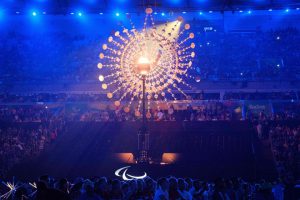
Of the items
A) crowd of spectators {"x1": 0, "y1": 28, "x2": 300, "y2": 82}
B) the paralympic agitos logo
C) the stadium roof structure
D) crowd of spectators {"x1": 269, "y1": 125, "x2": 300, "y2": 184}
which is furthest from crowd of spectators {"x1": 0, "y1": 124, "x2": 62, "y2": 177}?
crowd of spectators {"x1": 269, "y1": 125, "x2": 300, "y2": 184}

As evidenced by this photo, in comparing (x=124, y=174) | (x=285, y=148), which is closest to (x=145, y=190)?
(x=124, y=174)

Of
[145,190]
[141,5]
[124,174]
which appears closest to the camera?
[145,190]

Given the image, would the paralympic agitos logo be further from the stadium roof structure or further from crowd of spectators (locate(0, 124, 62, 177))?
the stadium roof structure

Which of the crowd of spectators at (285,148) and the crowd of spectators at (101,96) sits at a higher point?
the crowd of spectators at (101,96)

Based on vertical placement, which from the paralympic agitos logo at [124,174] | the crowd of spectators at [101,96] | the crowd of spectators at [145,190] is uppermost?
the crowd of spectators at [101,96]

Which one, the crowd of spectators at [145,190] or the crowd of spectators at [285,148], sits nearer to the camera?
the crowd of spectators at [145,190]

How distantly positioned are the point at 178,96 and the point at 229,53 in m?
6.50

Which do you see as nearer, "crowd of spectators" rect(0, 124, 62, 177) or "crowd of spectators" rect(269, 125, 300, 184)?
"crowd of spectators" rect(269, 125, 300, 184)

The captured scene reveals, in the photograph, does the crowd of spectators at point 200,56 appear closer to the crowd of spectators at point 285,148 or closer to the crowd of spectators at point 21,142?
the crowd of spectators at point 21,142

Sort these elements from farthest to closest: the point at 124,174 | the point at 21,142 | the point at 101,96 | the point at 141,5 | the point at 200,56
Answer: the point at 200,56 → the point at 101,96 → the point at 21,142 → the point at 141,5 → the point at 124,174

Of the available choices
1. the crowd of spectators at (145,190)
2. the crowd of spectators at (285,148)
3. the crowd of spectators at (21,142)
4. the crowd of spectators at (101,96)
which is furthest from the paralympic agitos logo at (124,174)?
the crowd of spectators at (101,96)

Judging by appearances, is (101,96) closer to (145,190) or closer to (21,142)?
(21,142)

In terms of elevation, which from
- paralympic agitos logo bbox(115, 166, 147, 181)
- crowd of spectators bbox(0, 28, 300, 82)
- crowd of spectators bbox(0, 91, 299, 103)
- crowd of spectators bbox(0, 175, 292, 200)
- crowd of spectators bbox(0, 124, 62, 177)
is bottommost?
paralympic agitos logo bbox(115, 166, 147, 181)

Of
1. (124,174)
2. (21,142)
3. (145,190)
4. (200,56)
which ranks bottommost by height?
(124,174)
